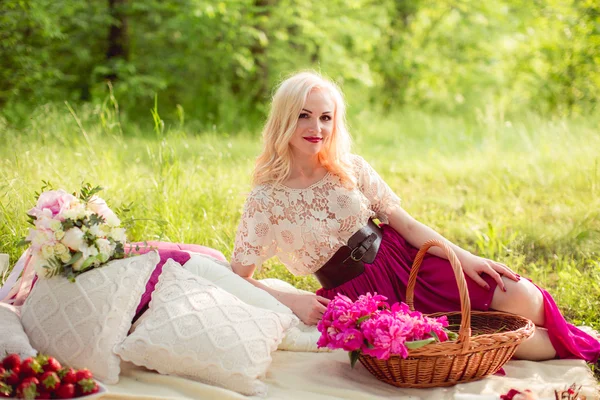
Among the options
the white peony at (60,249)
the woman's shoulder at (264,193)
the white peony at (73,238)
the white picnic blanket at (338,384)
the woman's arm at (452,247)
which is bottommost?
the white picnic blanket at (338,384)

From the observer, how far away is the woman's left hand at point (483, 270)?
3.17 metres

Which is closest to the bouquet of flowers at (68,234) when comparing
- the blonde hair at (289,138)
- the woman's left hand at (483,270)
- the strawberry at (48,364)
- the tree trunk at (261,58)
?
the strawberry at (48,364)

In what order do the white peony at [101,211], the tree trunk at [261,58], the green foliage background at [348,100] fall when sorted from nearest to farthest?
the white peony at [101,211] → the green foliage background at [348,100] → the tree trunk at [261,58]

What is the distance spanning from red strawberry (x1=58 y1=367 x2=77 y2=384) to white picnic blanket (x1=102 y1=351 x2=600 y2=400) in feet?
0.50

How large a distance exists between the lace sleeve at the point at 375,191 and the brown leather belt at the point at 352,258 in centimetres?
15

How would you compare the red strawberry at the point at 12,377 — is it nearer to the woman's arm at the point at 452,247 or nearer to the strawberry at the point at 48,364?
the strawberry at the point at 48,364

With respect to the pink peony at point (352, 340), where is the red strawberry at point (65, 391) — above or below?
below

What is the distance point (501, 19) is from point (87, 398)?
1140 centimetres

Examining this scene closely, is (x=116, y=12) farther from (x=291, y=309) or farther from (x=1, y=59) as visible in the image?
(x=291, y=309)

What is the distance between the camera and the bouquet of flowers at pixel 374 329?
8.73ft

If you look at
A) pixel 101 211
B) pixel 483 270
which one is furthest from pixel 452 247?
pixel 101 211

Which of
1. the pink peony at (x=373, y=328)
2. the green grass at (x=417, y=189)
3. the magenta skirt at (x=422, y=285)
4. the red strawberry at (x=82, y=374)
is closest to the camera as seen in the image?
the red strawberry at (x=82, y=374)


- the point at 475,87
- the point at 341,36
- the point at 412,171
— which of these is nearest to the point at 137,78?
the point at 341,36

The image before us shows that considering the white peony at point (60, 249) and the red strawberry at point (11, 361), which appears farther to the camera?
the white peony at point (60, 249)
